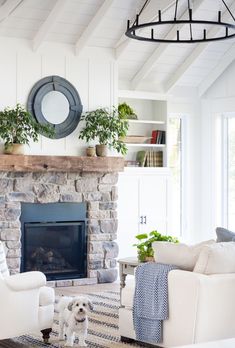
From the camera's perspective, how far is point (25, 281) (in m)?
5.78

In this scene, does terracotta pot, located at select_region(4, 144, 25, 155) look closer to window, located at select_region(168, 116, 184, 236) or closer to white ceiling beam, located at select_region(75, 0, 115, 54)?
white ceiling beam, located at select_region(75, 0, 115, 54)

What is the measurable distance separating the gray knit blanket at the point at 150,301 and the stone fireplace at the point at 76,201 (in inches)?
129

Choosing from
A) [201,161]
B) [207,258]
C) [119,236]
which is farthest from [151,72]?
[207,258]

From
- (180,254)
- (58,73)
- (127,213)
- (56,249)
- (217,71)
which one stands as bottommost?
(56,249)

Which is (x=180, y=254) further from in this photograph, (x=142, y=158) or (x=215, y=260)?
(x=142, y=158)

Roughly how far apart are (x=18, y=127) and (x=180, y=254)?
3.58 m

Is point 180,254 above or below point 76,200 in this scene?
below

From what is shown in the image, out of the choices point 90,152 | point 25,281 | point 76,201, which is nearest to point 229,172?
point 90,152

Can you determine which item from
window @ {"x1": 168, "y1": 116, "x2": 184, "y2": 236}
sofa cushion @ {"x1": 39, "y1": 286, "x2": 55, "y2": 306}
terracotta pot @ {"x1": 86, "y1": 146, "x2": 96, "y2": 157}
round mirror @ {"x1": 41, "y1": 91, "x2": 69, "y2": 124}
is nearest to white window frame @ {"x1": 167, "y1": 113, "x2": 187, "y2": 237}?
window @ {"x1": 168, "y1": 116, "x2": 184, "y2": 236}

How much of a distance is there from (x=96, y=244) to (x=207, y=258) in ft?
13.2

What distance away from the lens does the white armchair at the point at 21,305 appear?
5711 mm

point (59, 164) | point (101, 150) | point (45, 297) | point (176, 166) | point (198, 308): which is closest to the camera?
point (198, 308)

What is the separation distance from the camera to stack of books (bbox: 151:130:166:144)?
10445mm

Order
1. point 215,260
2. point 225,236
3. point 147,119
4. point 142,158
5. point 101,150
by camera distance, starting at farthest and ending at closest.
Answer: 1. point 147,119
2. point 142,158
3. point 101,150
4. point 225,236
5. point 215,260
